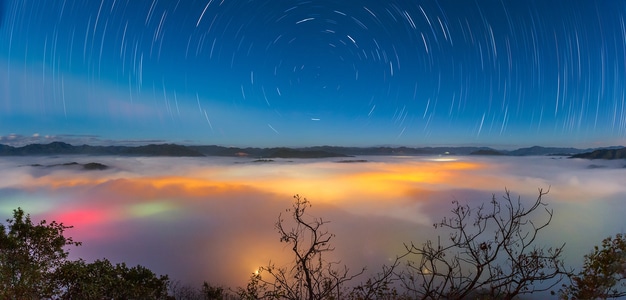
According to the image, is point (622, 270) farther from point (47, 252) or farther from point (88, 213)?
point (88, 213)

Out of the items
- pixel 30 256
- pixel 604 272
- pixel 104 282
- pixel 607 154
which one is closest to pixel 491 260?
pixel 604 272

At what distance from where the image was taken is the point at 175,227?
175625mm

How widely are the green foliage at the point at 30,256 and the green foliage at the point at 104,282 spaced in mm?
658

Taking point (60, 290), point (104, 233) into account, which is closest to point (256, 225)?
point (104, 233)

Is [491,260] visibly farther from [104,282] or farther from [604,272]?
[104,282]

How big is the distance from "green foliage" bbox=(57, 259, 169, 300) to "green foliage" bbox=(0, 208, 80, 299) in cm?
66

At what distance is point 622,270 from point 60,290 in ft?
88.1

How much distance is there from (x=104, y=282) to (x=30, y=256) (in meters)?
3.87

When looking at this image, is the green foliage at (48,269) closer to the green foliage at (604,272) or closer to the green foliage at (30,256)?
the green foliage at (30,256)

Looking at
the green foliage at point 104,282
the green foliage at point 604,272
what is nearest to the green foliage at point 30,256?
the green foliage at point 104,282

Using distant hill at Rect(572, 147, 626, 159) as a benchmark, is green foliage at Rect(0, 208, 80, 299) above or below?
below

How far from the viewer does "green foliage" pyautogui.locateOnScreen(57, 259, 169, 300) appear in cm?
1550

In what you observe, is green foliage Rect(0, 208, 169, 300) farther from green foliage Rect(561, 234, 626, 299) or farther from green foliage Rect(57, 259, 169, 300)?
green foliage Rect(561, 234, 626, 299)

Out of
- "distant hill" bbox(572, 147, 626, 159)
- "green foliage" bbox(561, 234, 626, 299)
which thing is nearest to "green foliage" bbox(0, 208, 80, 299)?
"green foliage" bbox(561, 234, 626, 299)
